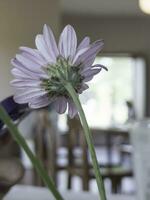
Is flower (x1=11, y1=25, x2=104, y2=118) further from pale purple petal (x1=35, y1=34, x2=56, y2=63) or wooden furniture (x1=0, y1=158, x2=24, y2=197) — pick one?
wooden furniture (x1=0, y1=158, x2=24, y2=197)

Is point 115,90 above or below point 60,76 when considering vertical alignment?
below

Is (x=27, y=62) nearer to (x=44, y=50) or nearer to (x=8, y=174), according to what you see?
(x=44, y=50)

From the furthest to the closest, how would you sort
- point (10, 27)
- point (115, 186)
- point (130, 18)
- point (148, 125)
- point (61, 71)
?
point (130, 18)
point (10, 27)
point (115, 186)
point (148, 125)
point (61, 71)

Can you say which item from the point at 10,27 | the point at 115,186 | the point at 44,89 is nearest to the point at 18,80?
the point at 44,89

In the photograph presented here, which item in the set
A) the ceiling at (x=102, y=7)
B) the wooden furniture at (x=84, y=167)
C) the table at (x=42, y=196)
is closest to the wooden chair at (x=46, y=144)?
the wooden furniture at (x=84, y=167)

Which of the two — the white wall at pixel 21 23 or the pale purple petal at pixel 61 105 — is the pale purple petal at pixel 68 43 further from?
the white wall at pixel 21 23

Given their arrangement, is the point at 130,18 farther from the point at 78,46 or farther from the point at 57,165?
the point at 78,46

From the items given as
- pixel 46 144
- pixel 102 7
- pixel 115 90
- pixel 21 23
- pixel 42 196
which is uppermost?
pixel 102 7

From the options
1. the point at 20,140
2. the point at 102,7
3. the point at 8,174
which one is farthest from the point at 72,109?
the point at 102,7
